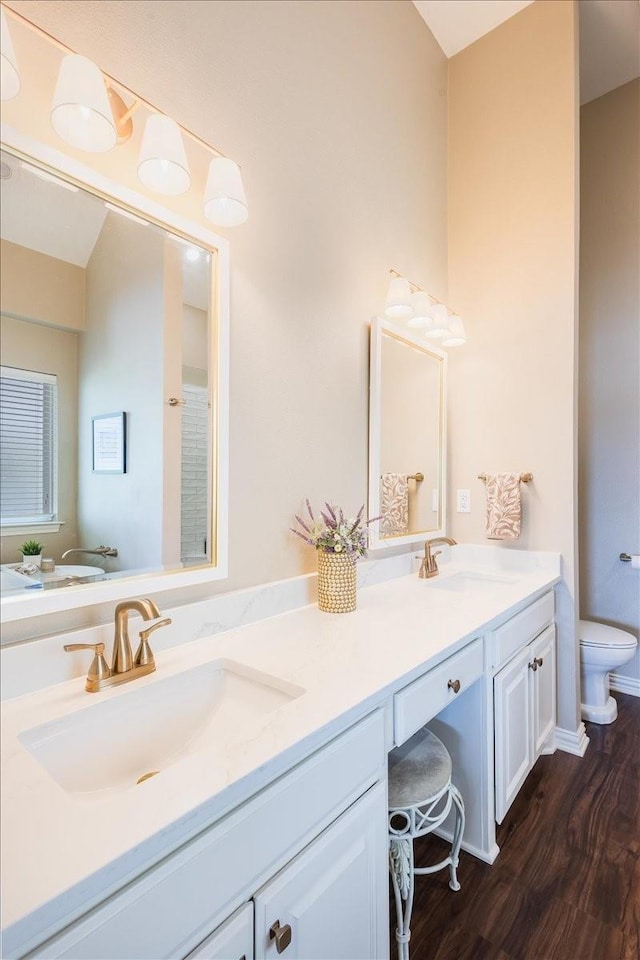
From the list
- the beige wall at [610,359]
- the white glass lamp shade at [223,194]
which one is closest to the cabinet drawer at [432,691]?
the white glass lamp shade at [223,194]

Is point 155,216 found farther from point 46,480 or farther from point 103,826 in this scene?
point 103,826

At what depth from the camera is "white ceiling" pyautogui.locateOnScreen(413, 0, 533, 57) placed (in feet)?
6.97

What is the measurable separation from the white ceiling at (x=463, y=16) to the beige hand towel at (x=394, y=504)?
7.01 feet

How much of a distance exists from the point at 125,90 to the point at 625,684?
3.31 m

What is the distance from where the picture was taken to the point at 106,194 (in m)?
1.02

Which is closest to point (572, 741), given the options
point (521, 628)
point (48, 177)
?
point (521, 628)

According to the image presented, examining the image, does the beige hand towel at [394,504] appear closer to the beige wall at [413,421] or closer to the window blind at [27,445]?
the beige wall at [413,421]

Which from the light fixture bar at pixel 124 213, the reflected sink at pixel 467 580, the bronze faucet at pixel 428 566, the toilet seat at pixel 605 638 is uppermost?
the light fixture bar at pixel 124 213

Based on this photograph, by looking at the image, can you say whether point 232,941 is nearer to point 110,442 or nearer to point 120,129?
point 110,442

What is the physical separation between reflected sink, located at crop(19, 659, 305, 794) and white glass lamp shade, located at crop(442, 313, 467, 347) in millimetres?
1751

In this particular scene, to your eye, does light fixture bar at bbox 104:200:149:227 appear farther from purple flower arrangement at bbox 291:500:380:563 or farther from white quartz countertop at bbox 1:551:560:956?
white quartz countertop at bbox 1:551:560:956

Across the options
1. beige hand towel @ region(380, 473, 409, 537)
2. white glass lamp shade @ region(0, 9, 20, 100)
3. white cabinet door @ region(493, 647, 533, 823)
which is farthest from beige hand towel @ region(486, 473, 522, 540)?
white glass lamp shade @ region(0, 9, 20, 100)

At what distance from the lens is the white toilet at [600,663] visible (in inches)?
85.0

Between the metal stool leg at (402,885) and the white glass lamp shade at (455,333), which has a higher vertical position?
the white glass lamp shade at (455,333)
